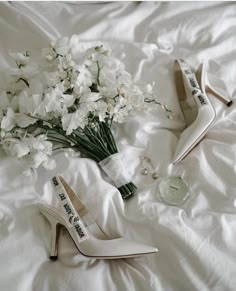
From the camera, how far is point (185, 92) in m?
1.04

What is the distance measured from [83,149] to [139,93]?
20cm

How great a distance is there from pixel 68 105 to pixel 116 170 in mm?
204

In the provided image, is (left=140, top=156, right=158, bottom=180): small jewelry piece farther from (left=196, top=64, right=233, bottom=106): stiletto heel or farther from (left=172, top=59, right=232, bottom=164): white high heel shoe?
(left=196, top=64, right=233, bottom=106): stiletto heel

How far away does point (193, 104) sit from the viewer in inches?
39.5

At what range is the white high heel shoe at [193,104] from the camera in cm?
93

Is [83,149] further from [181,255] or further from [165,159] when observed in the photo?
[181,255]

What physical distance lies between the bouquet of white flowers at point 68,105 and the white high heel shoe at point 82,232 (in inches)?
3.5

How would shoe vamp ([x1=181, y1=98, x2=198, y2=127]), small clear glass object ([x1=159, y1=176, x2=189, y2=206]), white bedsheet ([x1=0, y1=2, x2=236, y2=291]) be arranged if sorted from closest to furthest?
white bedsheet ([x1=0, y1=2, x2=236, y2=291]) < small clear glass object ([x1=159, y1=176, x2=189, y2=206]) < shoe vamp ([x1=181, y1=98, x2=198, y2=127])

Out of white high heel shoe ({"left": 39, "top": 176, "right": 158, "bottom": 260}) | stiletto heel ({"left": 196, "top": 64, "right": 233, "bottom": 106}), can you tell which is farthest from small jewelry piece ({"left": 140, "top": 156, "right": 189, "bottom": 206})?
stiletto heel ({"left": 196, "top": 64, "right": 233, "bottom": 106})

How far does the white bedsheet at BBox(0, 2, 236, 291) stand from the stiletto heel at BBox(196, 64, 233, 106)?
0.08 feet

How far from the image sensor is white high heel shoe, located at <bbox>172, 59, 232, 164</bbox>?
93cm

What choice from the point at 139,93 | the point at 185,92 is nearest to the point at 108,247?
the point at 139,93

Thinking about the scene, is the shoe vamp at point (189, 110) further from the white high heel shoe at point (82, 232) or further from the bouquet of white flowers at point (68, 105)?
the white high heel shoe at point (82, 232)

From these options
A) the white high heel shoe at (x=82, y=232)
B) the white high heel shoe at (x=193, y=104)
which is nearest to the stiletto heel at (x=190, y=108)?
the white high heel shoe at (x=193, y=104)
